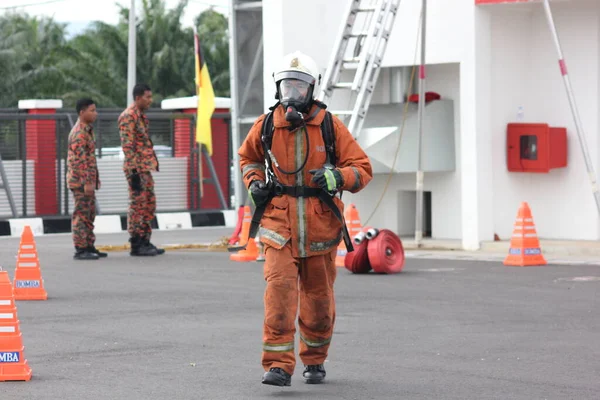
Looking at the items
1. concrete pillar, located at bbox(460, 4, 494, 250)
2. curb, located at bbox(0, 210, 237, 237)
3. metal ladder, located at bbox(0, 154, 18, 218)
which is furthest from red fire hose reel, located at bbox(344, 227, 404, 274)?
metal ladder, located at bbox(0, 154, 18, 218)

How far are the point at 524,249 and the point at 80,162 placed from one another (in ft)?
18.3

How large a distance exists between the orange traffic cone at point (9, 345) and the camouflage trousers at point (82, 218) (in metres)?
8.51

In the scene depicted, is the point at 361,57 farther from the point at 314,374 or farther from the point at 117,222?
the point at 314,374

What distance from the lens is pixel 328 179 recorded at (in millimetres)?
7344

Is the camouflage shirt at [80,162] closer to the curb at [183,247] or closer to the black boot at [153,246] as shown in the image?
the black boot at [153,246]

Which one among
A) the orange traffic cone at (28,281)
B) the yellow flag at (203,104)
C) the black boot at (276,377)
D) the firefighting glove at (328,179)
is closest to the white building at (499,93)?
the yellow flag at (203,104)

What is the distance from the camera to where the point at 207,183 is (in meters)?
25.7

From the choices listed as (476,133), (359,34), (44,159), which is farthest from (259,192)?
(44,159)

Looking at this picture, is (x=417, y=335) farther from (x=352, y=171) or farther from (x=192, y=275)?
(x=192, y=275)

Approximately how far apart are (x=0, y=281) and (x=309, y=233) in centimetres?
189

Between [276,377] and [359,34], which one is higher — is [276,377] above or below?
below

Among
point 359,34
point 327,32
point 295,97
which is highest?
point 327,32

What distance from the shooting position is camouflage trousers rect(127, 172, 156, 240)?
16.4 metres

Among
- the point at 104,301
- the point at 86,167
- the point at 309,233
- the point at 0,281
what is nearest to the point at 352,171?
the point at 309,233
